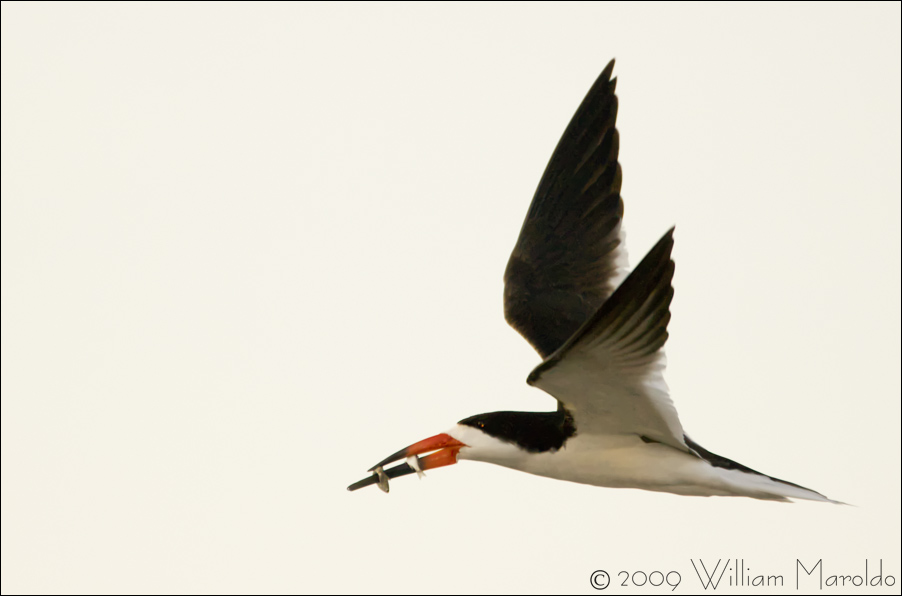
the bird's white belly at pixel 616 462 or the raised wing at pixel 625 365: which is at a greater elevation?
the raised wing at pixel 625 365

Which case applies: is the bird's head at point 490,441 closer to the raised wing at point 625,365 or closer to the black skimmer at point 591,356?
the black skimmer at point 591,356

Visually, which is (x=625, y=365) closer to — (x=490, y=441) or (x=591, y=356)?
(x=591, y=356)

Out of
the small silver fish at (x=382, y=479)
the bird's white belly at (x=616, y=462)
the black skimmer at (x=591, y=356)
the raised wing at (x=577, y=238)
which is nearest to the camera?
the black skimmer at (x=591, y=356)

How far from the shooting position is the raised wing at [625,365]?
3691mm

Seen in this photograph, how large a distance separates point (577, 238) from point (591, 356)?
1.71 m

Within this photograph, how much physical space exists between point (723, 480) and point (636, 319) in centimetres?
112

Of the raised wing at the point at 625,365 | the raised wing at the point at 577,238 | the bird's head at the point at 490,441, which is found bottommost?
the bird's head at the point at 490,441

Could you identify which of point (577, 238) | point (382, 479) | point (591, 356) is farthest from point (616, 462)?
point (577, 238)

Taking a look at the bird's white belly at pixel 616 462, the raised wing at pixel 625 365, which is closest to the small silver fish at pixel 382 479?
the bird's white belly at pixel 616 462

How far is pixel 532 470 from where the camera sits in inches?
184

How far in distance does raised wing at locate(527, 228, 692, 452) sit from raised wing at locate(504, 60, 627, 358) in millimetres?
898

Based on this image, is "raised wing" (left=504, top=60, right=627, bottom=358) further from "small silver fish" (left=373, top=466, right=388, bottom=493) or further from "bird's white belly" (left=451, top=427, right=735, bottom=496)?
"small silver fish" (left=373, top=466, right=388, bottom=493)

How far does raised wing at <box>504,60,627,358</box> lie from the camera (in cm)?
540

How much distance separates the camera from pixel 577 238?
18.3 ft
